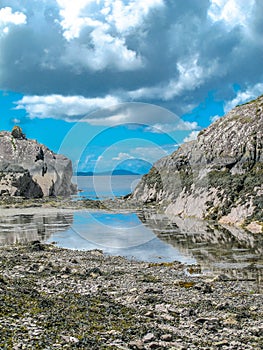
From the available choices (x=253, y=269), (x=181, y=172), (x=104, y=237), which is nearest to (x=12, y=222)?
(x=104, y=237)

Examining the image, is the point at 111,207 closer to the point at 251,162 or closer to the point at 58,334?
the point at 251,162

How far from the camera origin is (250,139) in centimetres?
7519

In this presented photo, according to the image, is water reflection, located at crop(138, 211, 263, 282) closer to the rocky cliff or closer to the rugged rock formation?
the rocky cliff

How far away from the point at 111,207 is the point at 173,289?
74.7 metres

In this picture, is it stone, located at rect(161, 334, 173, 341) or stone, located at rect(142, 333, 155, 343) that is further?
stone, located at rect(161, 334, 173, 341)

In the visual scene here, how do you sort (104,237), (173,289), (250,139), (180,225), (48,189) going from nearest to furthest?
(173,289), (104,237), (180,225), (250,139), (48,189)

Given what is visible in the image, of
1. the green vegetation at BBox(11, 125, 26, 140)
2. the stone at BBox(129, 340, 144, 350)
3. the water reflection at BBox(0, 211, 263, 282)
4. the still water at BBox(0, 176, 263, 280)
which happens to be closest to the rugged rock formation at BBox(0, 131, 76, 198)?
the green vegetation at BBox(11, 125, 26, 140)

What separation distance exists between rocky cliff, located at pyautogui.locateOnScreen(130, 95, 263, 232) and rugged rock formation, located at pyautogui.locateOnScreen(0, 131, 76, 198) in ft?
164

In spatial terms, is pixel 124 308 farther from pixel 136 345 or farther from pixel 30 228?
pixel 30 228

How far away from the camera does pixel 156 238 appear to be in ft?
169

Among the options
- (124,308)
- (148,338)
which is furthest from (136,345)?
(124,308)

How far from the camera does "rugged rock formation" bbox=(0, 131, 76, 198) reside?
130 meters

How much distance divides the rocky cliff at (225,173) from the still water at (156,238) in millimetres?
4350

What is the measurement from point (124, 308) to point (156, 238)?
102 ft
